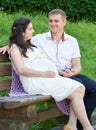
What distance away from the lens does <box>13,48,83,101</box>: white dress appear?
19.8ft

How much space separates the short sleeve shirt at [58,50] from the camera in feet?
21.6

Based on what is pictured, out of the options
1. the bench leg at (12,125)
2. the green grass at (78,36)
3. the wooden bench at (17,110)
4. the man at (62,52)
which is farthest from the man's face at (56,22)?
the bench leg at (12,125)

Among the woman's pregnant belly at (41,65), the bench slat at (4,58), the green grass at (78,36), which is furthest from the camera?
the green grass at (78,36)

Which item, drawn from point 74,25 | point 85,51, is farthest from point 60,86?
point 74,25

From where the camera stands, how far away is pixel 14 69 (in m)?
6.27

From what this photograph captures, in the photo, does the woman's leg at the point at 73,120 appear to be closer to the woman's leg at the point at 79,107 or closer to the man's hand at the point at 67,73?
the woman's leg at the point at 79,107

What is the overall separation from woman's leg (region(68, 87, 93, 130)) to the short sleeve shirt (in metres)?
0.70

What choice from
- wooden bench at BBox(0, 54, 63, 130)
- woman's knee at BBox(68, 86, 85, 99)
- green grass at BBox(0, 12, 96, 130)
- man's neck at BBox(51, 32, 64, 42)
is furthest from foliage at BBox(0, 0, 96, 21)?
woman's knee at BBox(68, 86, 85, 99)

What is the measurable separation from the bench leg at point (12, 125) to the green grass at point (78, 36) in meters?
0.96

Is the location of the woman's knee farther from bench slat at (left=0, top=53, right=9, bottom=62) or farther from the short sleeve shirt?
bench slat at (left=0, top=53, right=9, bottom=62)

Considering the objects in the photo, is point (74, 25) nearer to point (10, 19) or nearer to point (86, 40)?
point (86, 40)

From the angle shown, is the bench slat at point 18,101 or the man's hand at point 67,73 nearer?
the bench slat at point 18,101

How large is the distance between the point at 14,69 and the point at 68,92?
0.69m

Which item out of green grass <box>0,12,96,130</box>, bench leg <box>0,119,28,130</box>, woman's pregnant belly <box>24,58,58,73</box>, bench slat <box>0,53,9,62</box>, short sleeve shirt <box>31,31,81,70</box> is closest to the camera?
bench leg <box>0,119,28,130</box>
